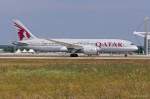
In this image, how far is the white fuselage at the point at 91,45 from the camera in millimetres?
109875

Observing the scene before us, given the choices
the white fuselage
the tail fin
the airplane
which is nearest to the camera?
the airplane

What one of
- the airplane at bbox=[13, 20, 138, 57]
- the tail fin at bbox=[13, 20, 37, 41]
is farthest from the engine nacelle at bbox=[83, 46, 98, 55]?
the tail fin at bbox=[13, 20, 37, 41]

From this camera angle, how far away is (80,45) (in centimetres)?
10906

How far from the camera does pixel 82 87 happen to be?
2827 cm

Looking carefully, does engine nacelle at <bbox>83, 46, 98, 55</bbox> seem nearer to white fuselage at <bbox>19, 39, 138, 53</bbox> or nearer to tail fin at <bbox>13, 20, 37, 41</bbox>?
white fuselage at <bbox>19, 39, 138, 53</bbox>

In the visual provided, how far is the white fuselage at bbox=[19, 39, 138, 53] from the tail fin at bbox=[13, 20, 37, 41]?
2706 mm

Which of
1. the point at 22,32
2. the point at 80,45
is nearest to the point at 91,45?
the point at 80,45

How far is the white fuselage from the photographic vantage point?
110m

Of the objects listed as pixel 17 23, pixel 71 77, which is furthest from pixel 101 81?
pixel 17 23

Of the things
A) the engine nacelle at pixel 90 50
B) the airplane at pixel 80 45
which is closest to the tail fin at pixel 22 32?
the airplane at pixel 80 45

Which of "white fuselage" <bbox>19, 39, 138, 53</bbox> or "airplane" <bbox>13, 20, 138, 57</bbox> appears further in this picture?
"white fuselage" <bbox>19, 39, 138, 53</bbox>

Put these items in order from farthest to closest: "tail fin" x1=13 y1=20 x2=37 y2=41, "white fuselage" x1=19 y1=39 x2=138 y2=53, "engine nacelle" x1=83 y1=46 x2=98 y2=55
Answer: "tail fin" x1=13 y1=20 x2=37 y2=41
"white fuselage" x1=19 y1=39 x2=138 y2=53
"engine nacelle" x1=83 y1=46 x2=98 y2=55

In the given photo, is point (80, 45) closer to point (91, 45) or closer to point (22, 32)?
point (91, 45)

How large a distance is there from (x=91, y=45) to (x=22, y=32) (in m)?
19.1
